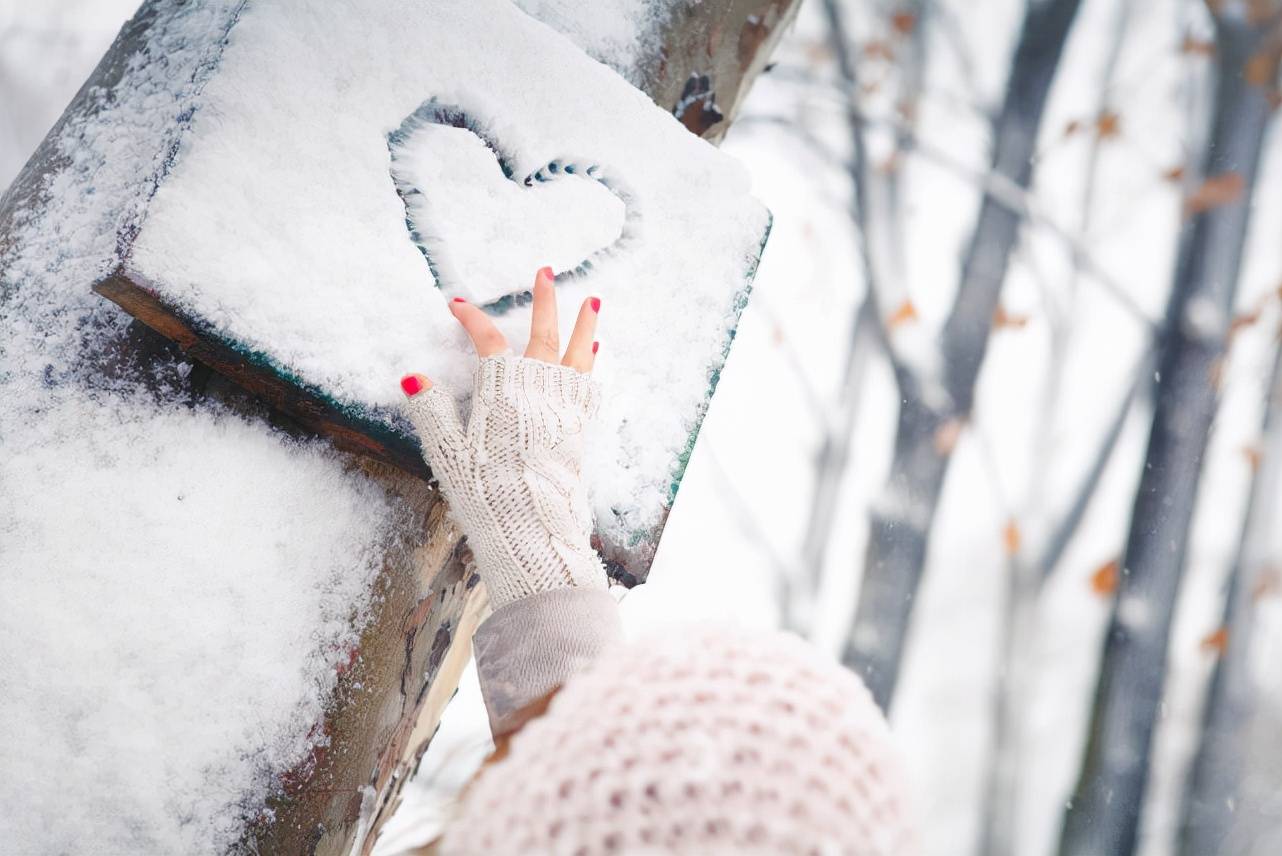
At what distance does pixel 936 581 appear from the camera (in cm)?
197

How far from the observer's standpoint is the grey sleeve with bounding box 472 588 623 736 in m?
0.71

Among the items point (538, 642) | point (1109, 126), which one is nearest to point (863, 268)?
point (1109, 126)

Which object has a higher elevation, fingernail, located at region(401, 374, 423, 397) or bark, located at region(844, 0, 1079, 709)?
bark, located at region(844, 0, 1079, 709)

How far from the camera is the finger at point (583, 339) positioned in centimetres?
92

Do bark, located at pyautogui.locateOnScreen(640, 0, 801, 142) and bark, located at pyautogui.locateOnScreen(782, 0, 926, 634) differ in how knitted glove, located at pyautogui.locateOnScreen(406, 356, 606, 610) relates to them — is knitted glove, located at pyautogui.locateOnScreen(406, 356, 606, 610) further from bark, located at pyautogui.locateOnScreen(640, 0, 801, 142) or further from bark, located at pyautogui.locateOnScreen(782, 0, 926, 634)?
bark, located at pyautogui.locateOnScreen(782, 0, 926, 634)

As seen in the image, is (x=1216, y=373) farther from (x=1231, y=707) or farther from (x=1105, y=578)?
(x=1231, y=707)

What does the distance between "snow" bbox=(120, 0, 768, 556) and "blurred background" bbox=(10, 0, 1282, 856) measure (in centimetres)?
102

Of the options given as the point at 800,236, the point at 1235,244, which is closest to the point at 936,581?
the point at 800,236

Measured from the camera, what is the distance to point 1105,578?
6.17 feet

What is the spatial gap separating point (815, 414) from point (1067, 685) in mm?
1005

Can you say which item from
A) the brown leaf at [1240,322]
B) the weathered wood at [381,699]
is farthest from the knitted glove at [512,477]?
the brown leaf at [1240,322]

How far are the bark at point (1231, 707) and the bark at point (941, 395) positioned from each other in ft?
2.54

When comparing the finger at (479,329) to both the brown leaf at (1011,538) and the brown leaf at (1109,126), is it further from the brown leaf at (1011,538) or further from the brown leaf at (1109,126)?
the brown leaf at (1109,126)

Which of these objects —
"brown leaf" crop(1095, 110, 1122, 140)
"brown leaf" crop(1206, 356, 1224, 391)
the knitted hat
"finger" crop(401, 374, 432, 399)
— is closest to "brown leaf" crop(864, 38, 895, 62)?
"brown leaf" crop(1095, 110, 1122, 140)
